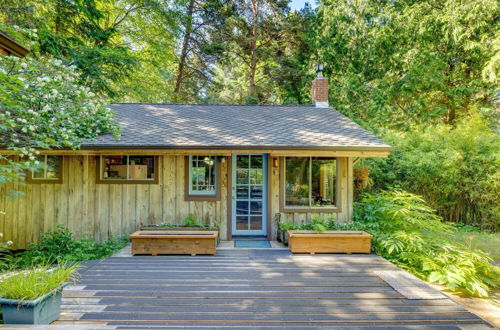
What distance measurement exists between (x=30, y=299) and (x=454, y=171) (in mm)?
9616

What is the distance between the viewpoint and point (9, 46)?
16.9ft

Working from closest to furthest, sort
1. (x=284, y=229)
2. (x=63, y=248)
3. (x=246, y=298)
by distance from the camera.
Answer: (x=246, y=298) < (x=63, y=248) < (x=284, y=229)

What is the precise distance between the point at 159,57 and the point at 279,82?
602 centimetres

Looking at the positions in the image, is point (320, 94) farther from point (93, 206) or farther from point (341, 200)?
point (93, 206)

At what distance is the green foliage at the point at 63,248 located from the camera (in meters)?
5.31

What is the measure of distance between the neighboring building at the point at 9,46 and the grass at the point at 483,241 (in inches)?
397

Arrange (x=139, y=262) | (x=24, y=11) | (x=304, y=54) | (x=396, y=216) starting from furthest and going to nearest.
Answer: (x=304, y=54) → (x=24, y=11) → (x=396, y=216) → (x=139, y=262)

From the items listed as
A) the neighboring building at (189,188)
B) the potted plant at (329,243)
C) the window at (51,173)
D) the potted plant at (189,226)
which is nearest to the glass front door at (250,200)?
the neighboring building at (189,188)

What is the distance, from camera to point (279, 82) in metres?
13.5

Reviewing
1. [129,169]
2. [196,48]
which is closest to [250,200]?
[129,169]

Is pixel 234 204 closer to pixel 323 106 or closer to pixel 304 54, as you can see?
pixel 323 106

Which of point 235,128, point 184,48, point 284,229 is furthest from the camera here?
point 184,48

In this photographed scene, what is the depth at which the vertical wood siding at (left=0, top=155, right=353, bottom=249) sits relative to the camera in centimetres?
611

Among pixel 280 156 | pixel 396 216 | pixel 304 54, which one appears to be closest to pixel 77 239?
pixel 280 156
